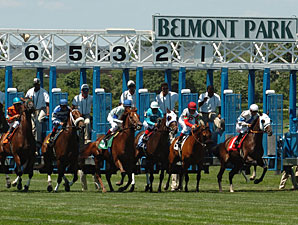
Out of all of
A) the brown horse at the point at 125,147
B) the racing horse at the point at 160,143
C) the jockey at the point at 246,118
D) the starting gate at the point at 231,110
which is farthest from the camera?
the starting gate at the point at 231,110

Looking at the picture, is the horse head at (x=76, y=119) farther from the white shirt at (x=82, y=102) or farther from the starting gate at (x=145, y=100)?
the starting gate at (x=145, y=100)

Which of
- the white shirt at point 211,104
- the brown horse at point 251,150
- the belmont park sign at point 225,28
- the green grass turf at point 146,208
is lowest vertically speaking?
the green grass turf at point 146,208

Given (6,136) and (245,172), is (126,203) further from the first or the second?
(245,172)

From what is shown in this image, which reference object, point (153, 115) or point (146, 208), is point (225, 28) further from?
point (146, 208)

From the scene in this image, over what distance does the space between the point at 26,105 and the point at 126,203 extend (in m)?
5.03

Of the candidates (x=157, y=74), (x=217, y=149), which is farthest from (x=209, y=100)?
(x=157, y=74)

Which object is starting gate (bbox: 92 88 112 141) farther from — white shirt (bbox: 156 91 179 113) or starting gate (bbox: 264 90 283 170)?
starting gate (bbox: 264 90 283 170)

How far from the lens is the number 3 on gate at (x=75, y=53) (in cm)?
3050

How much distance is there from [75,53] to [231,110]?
5354mm

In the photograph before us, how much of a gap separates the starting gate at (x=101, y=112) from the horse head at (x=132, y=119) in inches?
147

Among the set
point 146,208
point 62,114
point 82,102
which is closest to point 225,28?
point 82,102

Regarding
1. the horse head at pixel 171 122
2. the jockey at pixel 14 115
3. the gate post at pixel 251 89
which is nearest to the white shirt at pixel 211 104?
the gate post at pixel 251 89

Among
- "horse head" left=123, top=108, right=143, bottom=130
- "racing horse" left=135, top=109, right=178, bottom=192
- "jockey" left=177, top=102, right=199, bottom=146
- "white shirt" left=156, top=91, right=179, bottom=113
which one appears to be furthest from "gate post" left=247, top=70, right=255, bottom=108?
"horse head" left=123, top=108, right=143, bottom=130

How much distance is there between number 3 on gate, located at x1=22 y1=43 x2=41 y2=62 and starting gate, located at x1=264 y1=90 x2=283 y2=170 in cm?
735
